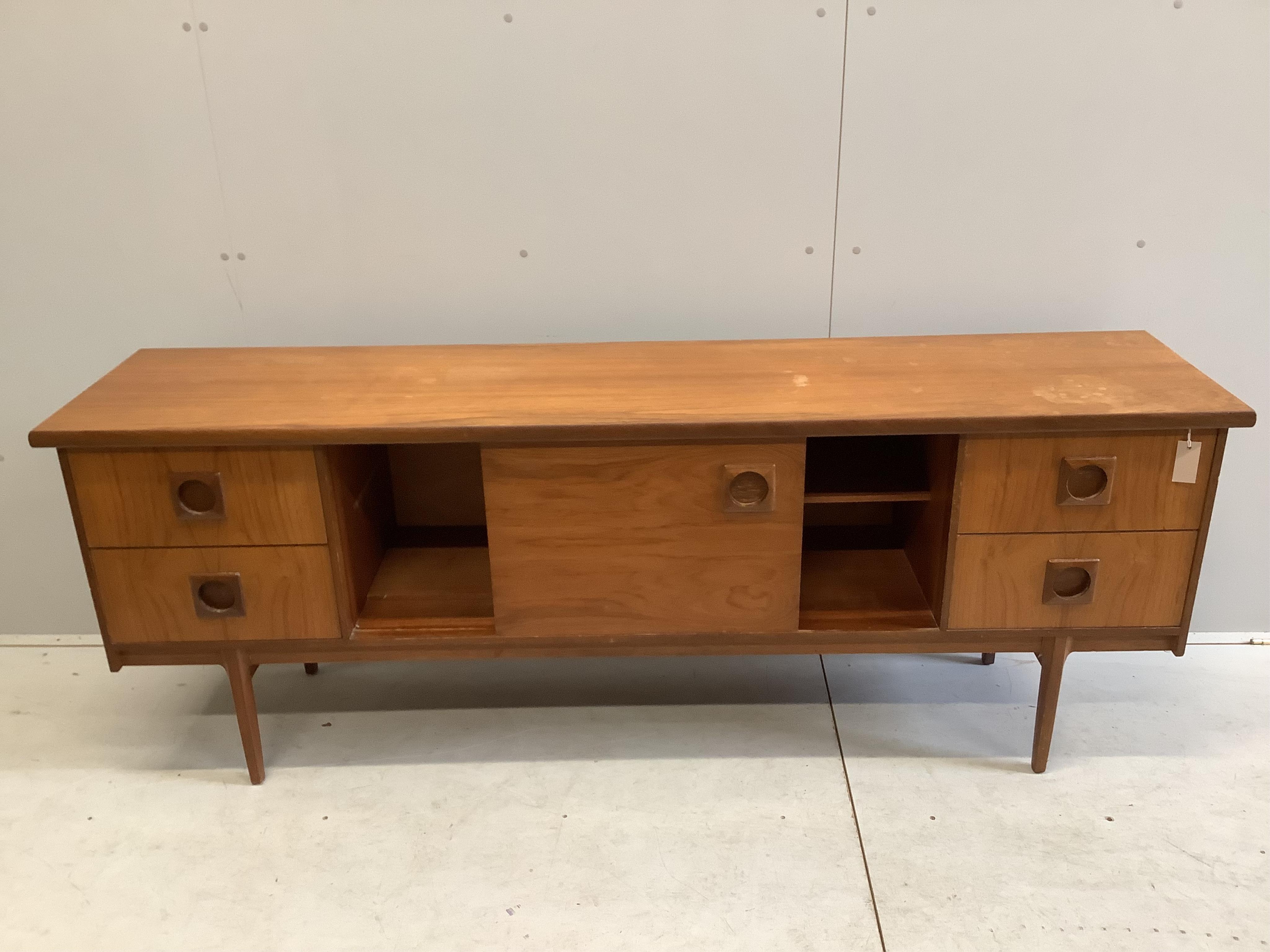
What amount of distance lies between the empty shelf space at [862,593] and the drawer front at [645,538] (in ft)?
0.31

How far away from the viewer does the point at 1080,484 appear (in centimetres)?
145

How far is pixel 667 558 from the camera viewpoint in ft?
4.87

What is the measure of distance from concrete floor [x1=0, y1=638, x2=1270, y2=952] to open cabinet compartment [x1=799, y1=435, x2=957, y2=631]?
0.96 ft

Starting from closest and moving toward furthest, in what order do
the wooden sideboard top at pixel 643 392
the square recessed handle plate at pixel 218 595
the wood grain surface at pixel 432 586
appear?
the wooden sideboard top at pixel 643 392 < the square recessed handle plate at pixel 218 595 < the wood grain surface at pixel 432 586

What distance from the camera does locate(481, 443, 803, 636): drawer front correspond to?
4.65 feet

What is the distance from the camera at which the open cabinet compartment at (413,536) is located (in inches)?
61.6

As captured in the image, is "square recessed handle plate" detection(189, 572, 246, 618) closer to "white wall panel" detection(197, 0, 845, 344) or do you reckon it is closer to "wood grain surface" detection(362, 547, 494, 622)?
"wood grain surface" detection(362, 547, 494, 622)

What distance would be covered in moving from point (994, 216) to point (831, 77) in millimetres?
382

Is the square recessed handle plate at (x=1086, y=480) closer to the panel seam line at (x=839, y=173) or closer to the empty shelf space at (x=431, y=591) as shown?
the panel seam line at (x=839, y=173)

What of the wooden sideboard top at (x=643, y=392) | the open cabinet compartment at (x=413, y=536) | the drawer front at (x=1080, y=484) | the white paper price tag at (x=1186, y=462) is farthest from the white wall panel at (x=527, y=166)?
the white paper price tag at (x=1186, y=462)

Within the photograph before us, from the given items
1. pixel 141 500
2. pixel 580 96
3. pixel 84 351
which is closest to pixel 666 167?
pixel 580 96

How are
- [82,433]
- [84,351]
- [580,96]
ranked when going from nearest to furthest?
1. [82,433]
2. [580,96]
3. [84,351]

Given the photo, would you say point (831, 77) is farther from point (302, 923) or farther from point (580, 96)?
point (302, 923)

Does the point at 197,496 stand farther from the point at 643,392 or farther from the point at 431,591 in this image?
the point at 643,392
